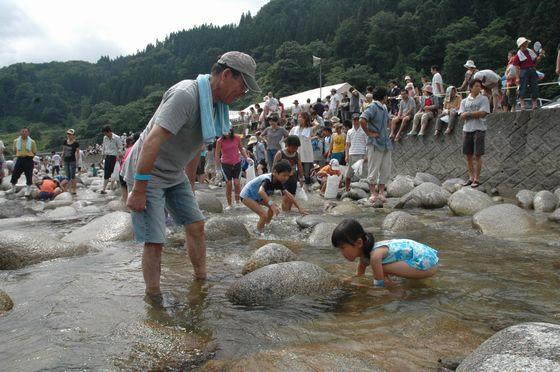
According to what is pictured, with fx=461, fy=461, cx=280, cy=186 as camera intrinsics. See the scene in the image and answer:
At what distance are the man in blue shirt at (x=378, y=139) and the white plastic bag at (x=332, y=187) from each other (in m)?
1.83

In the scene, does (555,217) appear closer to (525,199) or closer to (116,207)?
(525,199)

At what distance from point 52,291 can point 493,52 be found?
2170 inches

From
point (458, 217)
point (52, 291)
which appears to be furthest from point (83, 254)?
point (458, 217)

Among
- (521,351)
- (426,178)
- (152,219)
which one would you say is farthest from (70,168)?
(521,351)

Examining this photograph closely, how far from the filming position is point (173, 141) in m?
3.41

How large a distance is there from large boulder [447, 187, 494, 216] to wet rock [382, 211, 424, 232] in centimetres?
117

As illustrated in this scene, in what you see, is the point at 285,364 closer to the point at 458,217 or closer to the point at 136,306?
the point at 136,306

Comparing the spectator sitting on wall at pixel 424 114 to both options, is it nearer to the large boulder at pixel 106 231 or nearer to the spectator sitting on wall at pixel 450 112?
the spectator sitting on wall at pixel 450 112

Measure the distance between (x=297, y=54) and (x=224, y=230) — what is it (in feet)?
253

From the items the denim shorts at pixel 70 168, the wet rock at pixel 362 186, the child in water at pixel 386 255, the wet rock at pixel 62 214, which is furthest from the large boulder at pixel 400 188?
the denim shorts at pixel 70 168

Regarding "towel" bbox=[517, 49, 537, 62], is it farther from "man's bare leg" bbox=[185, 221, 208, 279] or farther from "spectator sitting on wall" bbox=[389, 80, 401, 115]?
"man's bare leg" bbox=[185, 221, 208, 279]

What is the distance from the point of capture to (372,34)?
72.5 metres

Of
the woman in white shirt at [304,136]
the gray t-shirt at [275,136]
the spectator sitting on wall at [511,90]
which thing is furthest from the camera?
the woman in white shirt at [304,136]

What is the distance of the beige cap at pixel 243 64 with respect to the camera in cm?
335
